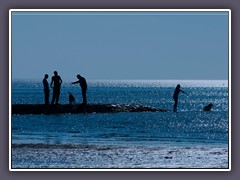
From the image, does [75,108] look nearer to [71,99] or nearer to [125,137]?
[71,99]

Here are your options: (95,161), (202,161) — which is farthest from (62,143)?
(202,161)

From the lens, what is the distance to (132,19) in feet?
46.3

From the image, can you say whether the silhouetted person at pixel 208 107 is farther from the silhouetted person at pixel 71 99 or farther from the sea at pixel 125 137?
the silhouetted person at pixel 71 99

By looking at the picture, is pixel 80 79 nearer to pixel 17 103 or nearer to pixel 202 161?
pixel 17 103

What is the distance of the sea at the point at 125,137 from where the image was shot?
1394 cm

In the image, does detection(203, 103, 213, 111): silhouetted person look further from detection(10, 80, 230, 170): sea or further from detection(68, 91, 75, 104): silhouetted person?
detection(68, 91, 75, 104): silhouetted person

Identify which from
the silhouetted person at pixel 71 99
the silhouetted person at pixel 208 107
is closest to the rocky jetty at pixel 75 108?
the silhouetted person at pixel 71 99

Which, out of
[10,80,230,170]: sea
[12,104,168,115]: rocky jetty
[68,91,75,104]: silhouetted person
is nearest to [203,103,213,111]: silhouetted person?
[10,80,230,170]: sea

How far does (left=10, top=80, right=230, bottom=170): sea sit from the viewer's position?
13.9 meters

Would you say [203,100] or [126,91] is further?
[203,100]

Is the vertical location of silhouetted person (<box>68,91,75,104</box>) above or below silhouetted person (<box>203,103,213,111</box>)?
above

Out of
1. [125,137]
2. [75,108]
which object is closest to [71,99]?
[75,108]
